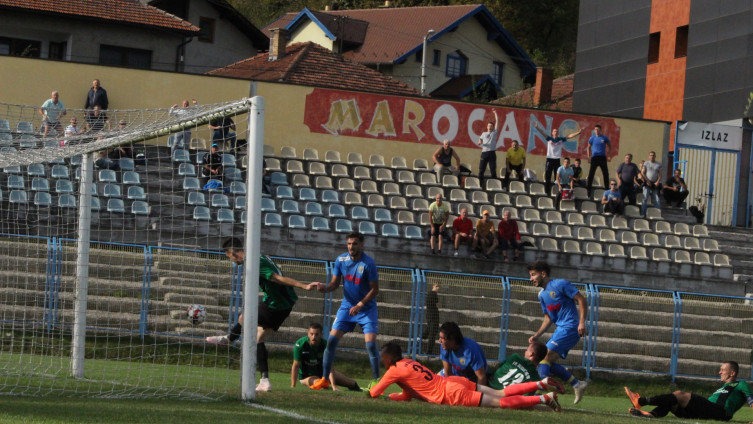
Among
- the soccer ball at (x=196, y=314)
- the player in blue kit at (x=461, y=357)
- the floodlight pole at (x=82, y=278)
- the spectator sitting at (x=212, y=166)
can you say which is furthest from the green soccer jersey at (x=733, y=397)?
the spectator sitting at (x=212, y=166)

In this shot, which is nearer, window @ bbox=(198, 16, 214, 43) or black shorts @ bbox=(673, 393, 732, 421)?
black shorts @ bbox=(673, 393, 732, 421)

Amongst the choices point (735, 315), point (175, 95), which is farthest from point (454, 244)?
point (175, 95)

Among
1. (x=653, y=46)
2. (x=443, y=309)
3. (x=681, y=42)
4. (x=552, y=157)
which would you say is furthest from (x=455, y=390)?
(x=653, y=46)

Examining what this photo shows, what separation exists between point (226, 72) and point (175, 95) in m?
11.3

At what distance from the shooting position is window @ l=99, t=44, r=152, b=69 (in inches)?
1340

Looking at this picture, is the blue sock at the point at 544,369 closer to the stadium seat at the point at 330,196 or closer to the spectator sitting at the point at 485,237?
the spectator sitting at the point at 485,237

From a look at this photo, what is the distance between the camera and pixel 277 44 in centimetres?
3688

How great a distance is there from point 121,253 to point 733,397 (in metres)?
9.58

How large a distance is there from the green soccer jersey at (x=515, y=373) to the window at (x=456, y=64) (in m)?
47.7

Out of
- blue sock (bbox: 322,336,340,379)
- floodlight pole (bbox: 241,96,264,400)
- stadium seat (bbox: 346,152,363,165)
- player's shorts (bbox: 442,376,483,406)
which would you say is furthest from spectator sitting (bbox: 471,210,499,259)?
floodlight pole (bbox: 241,96,264,400)

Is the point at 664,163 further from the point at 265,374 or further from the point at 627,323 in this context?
the point at 265,374

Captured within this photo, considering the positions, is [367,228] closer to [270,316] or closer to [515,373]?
[270,316]

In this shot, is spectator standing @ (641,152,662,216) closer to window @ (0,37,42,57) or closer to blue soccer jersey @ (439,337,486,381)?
blue soccer jersey @ (439,337,486,381)

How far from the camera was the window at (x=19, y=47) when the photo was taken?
32438 millimetres
